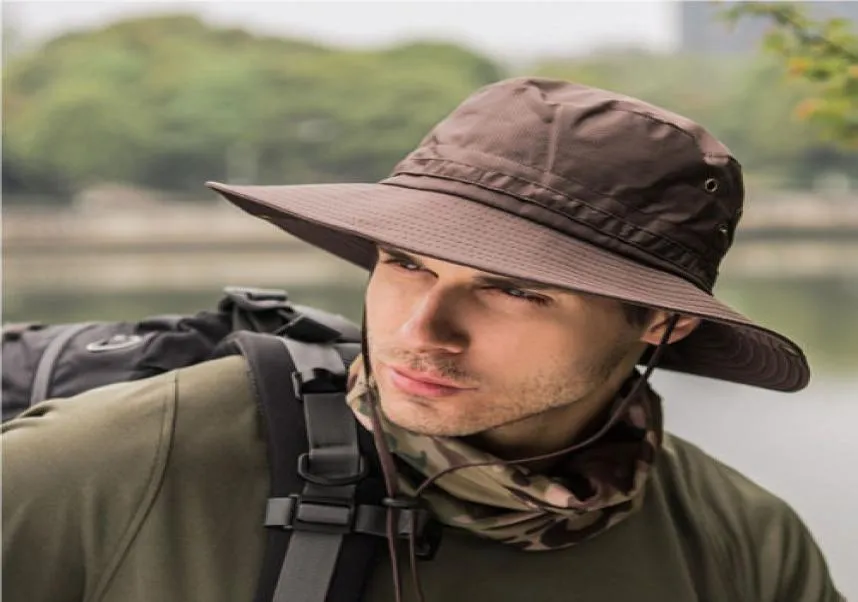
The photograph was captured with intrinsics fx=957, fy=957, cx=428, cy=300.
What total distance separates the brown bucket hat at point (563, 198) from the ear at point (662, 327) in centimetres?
8

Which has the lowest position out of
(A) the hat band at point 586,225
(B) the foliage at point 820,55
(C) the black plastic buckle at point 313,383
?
(C) the black plastic buckle at point 313,383

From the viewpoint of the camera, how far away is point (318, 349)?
1.03m

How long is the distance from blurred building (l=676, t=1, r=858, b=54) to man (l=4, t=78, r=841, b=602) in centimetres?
65

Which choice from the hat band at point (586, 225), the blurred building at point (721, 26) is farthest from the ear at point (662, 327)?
the blurred building at point (721, 26)

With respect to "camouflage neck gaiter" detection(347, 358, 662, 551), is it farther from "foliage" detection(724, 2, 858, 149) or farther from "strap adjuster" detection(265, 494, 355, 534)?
"foliage" detection(724, 2, 858, 149)

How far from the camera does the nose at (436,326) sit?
0.87m

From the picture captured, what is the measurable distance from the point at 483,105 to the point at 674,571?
0.54 meters

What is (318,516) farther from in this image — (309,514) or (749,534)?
(749,534)

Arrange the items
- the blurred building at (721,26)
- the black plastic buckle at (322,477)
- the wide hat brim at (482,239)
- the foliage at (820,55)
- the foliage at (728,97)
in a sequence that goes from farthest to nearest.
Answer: the foliage at (728,97) → the blurred building at (721,26) → the foliage at (820,55) → the black plastic buckle at (322,477) → the wide hat brim at (482,239)

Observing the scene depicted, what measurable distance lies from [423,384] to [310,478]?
14cm

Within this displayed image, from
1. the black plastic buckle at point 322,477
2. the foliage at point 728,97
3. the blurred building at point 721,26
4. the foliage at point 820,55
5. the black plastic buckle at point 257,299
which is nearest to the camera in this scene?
the black plastic buckle at point 322,477

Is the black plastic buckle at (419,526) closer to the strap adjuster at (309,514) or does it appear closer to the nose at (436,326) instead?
the strap adjuster at (309,514)

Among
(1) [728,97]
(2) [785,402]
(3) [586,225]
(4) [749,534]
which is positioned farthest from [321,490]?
(1) [728,97]

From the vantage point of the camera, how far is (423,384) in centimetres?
90
